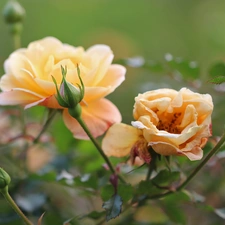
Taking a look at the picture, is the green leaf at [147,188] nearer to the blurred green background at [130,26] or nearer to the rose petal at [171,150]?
the rose petal at [171,150]

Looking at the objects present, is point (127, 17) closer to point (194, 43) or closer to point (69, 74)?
point (194, 43)

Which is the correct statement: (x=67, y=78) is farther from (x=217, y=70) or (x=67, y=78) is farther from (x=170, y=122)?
(x=217, y=70)

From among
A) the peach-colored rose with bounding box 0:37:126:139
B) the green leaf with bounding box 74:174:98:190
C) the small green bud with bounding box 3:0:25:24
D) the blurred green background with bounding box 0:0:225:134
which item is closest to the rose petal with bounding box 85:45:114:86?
the peach-colored rose with bounding box 0:37:126:139

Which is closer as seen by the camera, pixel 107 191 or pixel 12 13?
pixel 107 191

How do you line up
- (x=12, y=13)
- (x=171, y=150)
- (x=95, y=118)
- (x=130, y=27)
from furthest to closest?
(x=130, y=27) < (x=12, y=13) < (x=95, y=118) < (x=171, y=150)

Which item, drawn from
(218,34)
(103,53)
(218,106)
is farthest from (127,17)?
(103,53)

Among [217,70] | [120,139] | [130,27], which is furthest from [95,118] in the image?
[130,27]

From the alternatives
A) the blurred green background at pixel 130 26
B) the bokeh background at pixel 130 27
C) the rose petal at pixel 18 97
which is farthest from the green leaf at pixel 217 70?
the blurred green background at pixel 130 26
